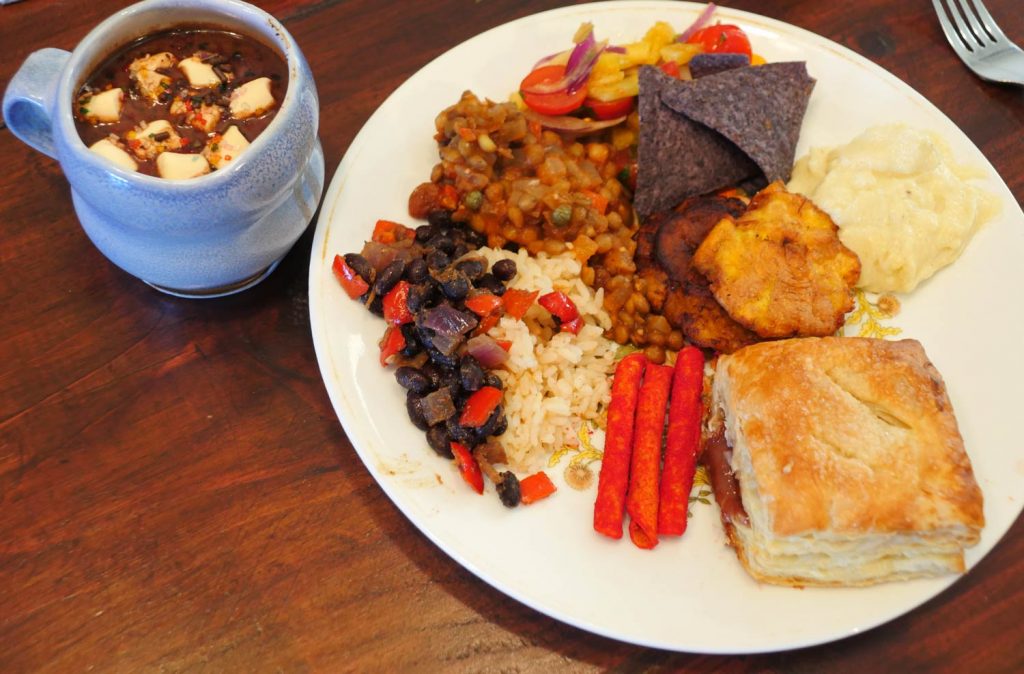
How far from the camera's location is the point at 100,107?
2.58 metres

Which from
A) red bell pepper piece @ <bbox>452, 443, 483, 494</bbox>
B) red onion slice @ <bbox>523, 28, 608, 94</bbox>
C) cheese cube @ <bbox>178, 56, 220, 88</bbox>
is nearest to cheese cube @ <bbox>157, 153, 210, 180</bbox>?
cheese cube @ <bbox>178, 56, 220, 88</bbox>

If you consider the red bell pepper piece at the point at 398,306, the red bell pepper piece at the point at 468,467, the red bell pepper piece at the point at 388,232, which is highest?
the red bell pepper piece at the point at 388,232

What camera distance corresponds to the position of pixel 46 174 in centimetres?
344

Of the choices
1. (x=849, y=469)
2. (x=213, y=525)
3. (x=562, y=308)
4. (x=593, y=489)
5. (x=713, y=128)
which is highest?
(x=713, y=128)

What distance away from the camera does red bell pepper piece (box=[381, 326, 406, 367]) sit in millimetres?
2785

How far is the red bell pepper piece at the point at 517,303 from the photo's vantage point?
2908 mm

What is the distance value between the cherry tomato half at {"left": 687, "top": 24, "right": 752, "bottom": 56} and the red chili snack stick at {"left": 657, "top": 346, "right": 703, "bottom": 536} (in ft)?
4.92

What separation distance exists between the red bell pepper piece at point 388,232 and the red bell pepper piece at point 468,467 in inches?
35.4

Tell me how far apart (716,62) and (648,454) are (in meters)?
1.84

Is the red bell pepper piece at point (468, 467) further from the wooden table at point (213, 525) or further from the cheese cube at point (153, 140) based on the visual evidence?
the cheese cube at point (153, 140)

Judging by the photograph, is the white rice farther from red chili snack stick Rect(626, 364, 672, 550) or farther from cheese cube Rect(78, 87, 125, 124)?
cheese cube Rect(78, 87, 125, 124)

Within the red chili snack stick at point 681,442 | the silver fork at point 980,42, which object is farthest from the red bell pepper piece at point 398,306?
the silver fork at point 980,42

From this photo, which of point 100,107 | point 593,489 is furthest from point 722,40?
point 100,107

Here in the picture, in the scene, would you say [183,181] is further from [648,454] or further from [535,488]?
[648,454]
